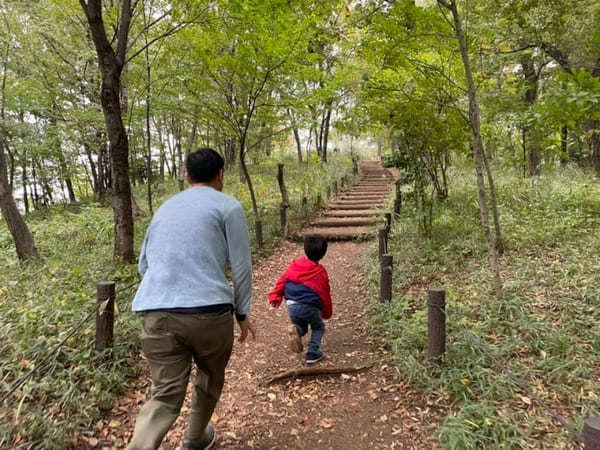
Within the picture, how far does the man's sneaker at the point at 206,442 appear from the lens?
260cm

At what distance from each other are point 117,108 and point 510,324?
253 inches

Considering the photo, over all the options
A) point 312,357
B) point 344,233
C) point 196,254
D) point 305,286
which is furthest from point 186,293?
point 344,233

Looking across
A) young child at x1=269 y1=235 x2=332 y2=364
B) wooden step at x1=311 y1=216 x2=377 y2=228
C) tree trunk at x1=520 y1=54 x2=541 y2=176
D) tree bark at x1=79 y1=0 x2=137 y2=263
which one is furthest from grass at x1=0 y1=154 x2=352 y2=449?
tree trunk at x1=520 y1=54 x2=541 y2=176

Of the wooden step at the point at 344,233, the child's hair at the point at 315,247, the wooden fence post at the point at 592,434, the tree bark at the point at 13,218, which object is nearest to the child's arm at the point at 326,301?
the child's hair at the point at 315,247

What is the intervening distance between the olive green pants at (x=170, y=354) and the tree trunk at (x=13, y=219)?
6.20m

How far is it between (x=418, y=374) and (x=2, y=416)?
3635mm

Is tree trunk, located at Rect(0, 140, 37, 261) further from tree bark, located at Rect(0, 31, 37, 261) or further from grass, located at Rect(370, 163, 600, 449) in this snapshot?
grass, located at Rect(370, 163, 600, 449)

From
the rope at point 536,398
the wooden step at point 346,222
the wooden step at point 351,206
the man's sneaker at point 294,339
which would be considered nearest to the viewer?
the rope at point 536,398

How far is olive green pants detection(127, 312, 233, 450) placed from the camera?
205 cm

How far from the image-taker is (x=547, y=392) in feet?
9.75

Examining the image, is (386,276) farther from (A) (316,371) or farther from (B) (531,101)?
(B) (531,101)

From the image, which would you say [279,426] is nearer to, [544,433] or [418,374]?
[418,374]

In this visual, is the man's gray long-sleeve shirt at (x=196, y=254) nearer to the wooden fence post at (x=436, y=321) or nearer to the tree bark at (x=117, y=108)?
the wooden fence post at (x=436, y=321)

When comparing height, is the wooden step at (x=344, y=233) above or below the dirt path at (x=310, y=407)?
above
